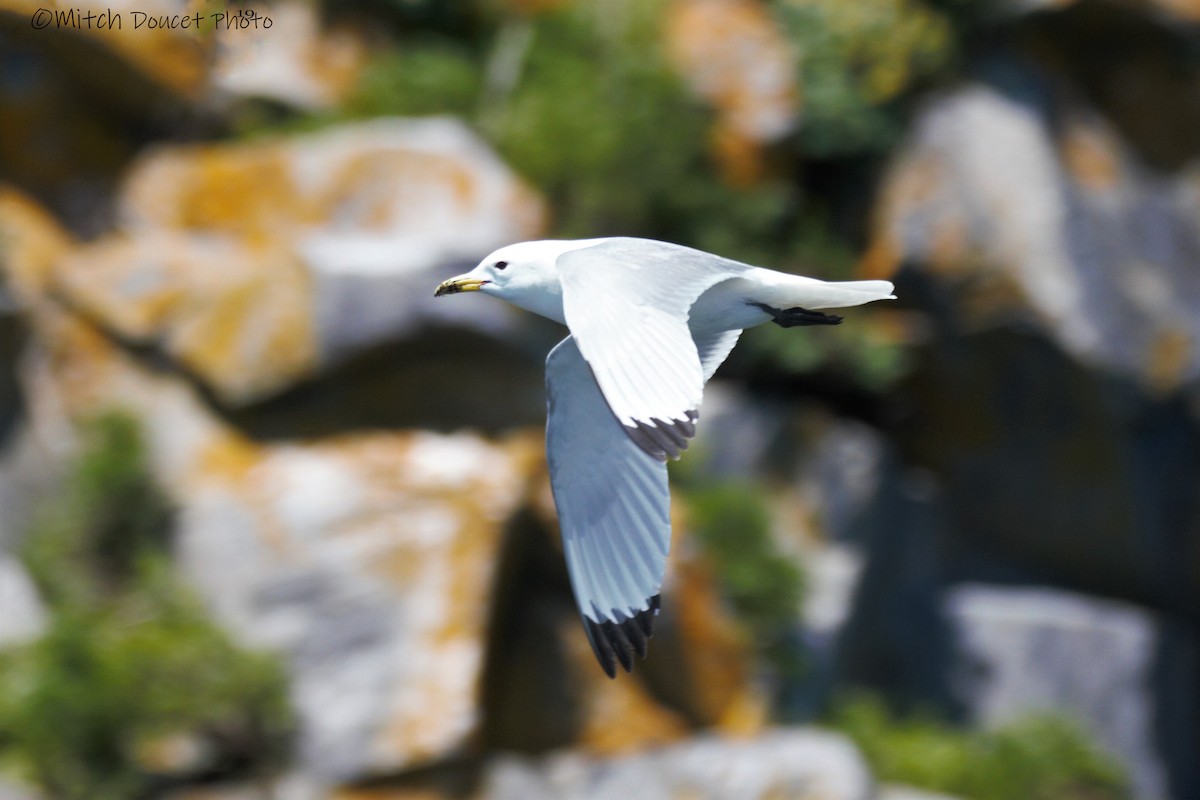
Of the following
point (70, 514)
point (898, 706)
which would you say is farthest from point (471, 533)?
point (898, 706)

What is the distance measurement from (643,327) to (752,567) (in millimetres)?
4668

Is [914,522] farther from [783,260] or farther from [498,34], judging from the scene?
[498,34]

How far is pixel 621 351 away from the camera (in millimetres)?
3273

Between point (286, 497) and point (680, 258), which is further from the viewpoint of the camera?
point (286, 497)

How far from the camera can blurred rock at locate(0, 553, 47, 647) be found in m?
6.64

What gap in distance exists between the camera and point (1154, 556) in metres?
10.1

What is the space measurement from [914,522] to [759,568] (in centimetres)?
238

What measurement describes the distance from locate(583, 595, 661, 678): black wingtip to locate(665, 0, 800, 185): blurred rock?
549 cm

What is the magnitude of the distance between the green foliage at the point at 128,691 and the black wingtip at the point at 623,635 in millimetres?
2839

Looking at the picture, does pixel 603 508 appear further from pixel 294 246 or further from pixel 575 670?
pixel 294 246

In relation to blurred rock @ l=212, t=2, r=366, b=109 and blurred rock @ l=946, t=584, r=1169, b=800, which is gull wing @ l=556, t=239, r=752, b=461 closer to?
blurred rock @ l=212, t=2, r=366, b=109

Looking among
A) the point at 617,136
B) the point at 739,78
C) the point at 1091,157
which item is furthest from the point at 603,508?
the point at 1091,157

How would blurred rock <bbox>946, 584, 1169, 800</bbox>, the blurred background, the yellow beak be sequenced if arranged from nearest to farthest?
the yellow beak → the blurred background → blurred rock <bbox>946, 584, 1169, 800</bbox>

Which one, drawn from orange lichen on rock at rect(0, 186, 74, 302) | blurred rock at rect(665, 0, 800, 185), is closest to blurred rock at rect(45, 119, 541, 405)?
orange lichen on rock at rect(0, 186, 74, 302)
